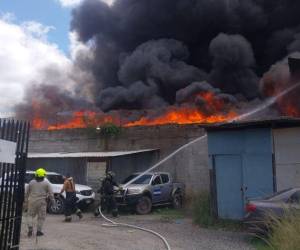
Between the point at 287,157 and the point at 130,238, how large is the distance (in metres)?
4.92

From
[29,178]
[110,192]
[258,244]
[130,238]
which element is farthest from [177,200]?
[258,244]

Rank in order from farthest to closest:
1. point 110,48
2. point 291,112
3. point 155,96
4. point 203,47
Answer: point 110,48
point 203,47
point 155,96
point 291,112

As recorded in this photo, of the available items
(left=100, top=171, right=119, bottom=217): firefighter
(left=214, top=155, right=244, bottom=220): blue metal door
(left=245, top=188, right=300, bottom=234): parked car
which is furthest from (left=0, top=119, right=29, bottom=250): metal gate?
(left=100, top=171, right=119, bottom=217): firefighter

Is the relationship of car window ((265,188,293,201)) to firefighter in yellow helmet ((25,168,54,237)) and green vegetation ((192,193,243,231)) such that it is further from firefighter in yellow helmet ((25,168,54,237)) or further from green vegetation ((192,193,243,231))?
firefighter in yellow helmet ((25,168,54,237))

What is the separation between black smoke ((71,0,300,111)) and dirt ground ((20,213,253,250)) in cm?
1747

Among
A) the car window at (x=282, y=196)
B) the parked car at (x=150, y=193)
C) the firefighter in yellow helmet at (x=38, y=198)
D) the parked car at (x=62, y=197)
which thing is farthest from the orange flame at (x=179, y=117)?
the car window at (x=282, y=196)

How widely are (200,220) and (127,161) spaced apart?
6.67 metres

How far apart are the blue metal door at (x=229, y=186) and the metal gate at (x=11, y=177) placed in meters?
7.41

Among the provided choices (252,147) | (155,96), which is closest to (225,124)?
(252,147)

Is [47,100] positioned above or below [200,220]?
above

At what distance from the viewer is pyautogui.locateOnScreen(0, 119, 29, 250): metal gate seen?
6039 millimetres

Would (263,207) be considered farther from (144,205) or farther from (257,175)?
(144,205)

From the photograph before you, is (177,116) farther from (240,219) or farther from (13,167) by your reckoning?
(13,167)

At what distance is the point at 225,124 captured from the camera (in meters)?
12.3
